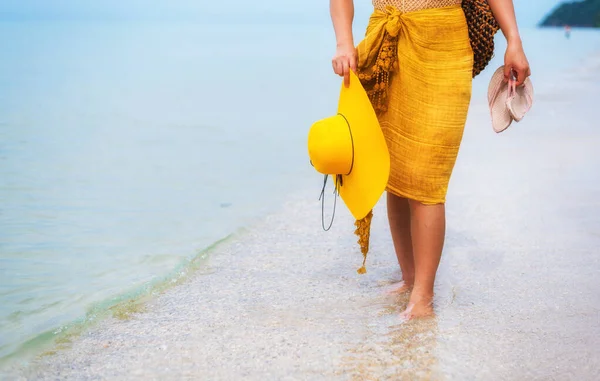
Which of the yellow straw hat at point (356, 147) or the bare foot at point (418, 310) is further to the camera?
the bare foot at point (418, 310)

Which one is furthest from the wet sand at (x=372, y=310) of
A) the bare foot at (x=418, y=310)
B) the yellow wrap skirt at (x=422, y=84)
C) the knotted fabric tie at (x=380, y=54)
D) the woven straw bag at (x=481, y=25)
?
the woven straw bag at (x=481, y=25)

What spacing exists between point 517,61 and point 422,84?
13.0 inches

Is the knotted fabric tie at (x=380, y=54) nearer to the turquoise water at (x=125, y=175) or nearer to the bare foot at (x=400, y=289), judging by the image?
the bare foot at (x=400, y=289)

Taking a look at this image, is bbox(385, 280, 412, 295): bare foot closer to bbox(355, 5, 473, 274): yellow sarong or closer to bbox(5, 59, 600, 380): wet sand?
bbox(5, 59, 600, 380): wet sand

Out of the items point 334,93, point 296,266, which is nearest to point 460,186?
point 296,266

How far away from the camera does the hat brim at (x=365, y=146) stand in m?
2.53

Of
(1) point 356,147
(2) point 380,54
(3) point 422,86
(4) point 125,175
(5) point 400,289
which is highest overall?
(2) point 380,54

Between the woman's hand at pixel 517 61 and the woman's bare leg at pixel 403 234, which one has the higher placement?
the woman's hand at pixel 517 61

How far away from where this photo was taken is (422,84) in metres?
2.52

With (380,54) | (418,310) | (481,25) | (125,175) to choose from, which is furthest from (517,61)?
(125,175)

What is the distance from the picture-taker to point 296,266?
3.43m

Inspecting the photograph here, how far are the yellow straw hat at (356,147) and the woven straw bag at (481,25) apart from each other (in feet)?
1.46

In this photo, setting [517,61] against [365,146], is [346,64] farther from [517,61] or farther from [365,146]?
[517,61]

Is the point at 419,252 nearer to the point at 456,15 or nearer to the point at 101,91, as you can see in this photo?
the point at 456,15
